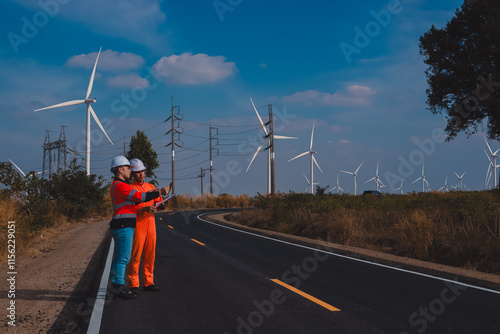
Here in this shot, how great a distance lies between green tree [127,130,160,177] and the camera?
4834 centimetres

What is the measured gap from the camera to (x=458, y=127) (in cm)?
2816

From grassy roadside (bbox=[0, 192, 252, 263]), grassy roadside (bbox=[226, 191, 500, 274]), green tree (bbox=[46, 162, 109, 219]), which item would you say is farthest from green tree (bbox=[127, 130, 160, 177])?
grassy roadside (bbox=[226, 191, 500, 274])

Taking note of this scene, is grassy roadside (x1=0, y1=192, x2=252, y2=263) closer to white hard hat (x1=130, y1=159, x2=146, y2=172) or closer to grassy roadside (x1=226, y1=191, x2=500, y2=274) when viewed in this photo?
white hard hat (x1=130, y1=159, x2=146, y2=172)

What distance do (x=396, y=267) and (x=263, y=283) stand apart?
12.1 ft

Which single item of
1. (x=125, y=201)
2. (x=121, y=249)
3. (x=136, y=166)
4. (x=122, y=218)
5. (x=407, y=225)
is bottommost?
(x=407, y=225)

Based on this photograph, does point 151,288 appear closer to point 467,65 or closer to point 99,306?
point 99,306

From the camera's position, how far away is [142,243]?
6.92m

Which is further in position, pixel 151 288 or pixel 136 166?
pixel 151 288

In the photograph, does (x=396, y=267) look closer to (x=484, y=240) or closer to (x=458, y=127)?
(x=484, y=240)

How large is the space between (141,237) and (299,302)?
271 centimetres

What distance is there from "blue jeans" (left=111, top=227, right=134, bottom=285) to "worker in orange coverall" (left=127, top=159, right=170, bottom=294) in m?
0.24

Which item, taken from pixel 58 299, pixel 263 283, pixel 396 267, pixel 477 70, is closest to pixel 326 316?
pixel 263 283

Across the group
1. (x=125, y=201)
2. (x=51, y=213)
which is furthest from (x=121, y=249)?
(x=51, y=213)

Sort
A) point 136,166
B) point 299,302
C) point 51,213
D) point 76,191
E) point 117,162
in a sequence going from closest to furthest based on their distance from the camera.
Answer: point 299,302 < point 117,162 < point 136,166 < point 51,213 < point 76,191
